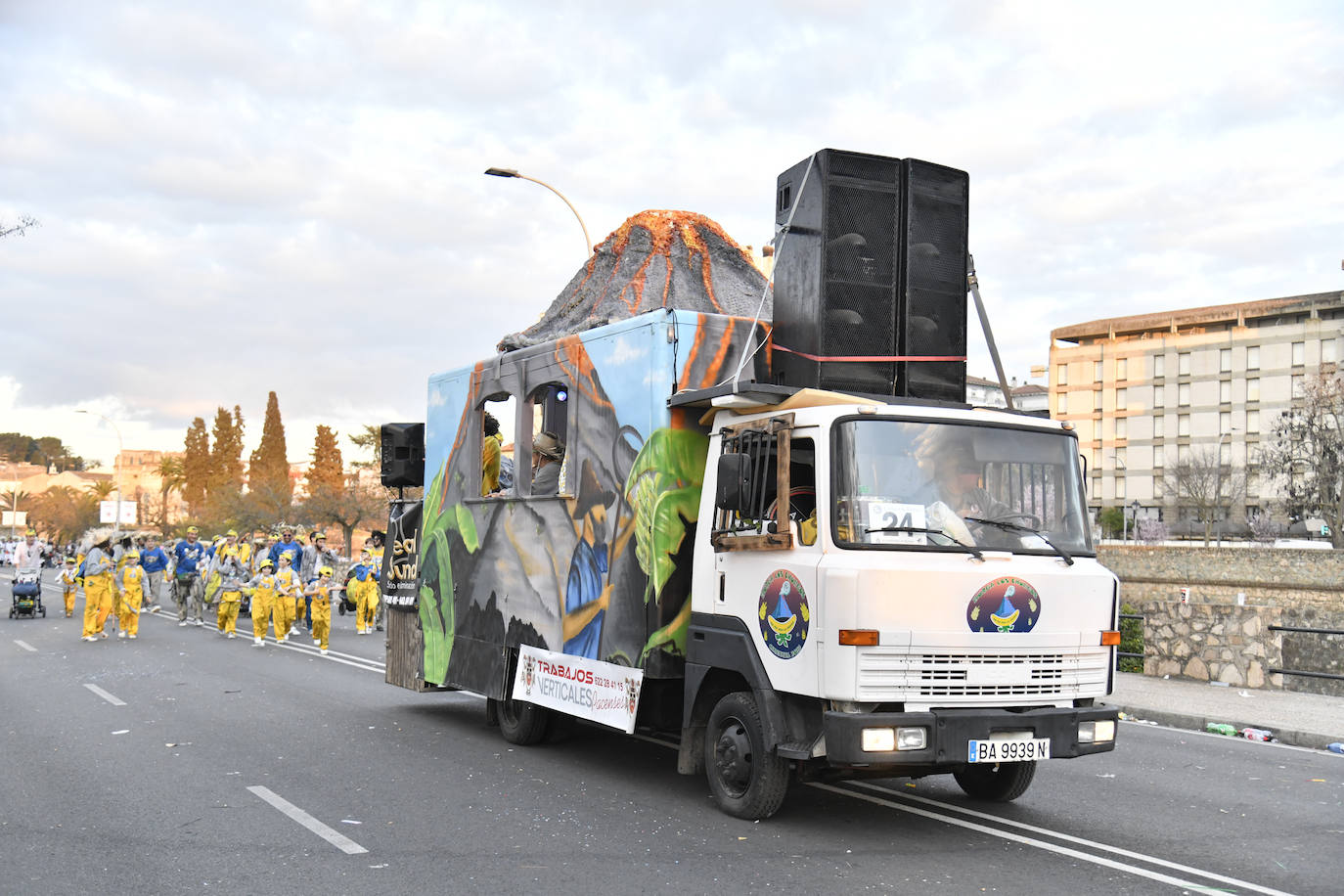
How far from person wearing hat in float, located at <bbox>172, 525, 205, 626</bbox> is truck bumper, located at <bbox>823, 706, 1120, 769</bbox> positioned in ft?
73.2

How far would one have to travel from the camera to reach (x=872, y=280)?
798cm

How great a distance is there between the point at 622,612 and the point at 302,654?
11.9 meters

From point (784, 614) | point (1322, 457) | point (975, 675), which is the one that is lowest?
point (975, 675)

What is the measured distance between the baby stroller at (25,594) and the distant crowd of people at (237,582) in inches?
48.7

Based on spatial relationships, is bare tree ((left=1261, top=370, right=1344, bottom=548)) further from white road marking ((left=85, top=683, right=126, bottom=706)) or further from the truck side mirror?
the truck side mirror

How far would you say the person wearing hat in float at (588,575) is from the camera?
8.21m

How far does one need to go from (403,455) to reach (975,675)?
7282 millimetres

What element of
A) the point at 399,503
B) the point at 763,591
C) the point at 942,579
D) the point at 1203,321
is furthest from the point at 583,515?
the point at 1203,321

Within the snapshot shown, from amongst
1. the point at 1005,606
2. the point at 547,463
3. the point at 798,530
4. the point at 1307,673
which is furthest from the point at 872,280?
the point at 1307,673

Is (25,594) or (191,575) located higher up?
(191,575)

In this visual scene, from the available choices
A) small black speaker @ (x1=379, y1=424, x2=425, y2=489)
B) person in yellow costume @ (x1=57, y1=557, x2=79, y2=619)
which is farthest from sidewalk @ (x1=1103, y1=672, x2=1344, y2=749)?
person in yellow costume @ (x1=57, y1=557, x2=79, y2=619)

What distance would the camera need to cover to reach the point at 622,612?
7.96 meters

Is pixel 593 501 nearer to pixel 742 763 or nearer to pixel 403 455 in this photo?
pixel 742 763

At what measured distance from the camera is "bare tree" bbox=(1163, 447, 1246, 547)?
83.1m
